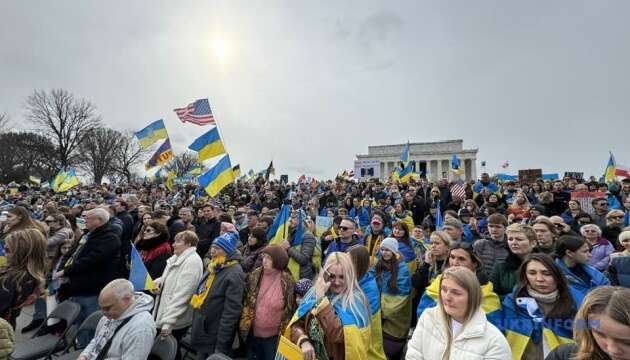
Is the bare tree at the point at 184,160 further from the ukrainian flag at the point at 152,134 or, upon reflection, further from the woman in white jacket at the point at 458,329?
the woman in white jacket at the point at 458,329

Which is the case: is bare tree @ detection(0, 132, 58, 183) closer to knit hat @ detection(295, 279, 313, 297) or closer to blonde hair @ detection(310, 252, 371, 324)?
knit hat @ detection(295, 279, 313, 297)

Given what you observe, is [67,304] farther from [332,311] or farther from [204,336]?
[332,311]

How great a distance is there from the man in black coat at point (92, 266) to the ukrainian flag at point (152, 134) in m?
11.9

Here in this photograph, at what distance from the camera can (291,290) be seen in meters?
3.89

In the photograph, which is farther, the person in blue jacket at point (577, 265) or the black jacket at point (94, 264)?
the black jacket at point (94, 264)

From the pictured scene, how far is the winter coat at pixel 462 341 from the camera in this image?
7.47 feet

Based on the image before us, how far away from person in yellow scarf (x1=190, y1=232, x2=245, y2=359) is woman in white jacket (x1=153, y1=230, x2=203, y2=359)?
0.16 m

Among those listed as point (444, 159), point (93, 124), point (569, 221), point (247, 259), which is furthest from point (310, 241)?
point (444, 159)

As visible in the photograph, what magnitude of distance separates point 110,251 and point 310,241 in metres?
3.20

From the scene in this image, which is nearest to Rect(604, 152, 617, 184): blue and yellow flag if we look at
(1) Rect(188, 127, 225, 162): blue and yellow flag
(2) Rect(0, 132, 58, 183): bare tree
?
(1) Rect(188, 127, 225, 162): blue and yellow flag

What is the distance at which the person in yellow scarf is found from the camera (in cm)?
385

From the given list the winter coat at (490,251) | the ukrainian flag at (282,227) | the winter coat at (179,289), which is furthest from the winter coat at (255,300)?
the winter coat at (490,251)

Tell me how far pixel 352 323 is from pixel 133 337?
2.02 metres

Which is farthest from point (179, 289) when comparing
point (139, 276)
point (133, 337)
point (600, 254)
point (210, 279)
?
point (600, 254)
